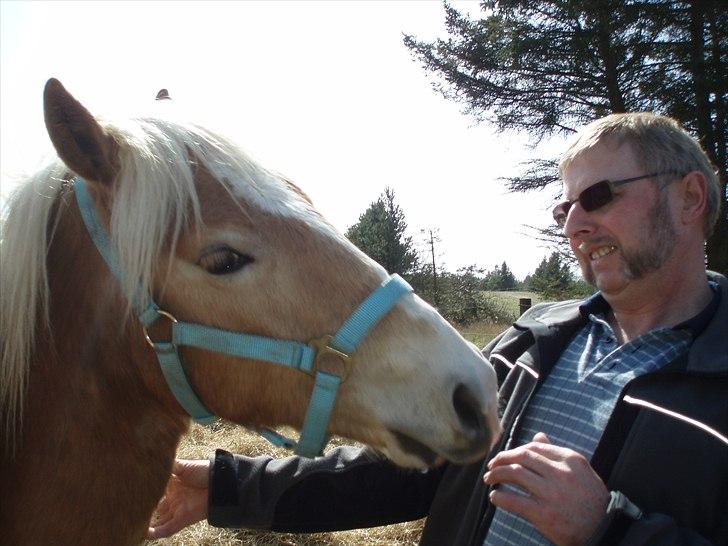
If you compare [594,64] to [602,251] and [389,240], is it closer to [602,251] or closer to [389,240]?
[602,251]

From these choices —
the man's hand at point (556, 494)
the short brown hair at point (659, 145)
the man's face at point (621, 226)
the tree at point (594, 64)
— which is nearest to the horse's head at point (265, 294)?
the man's hand at point (556, 494)

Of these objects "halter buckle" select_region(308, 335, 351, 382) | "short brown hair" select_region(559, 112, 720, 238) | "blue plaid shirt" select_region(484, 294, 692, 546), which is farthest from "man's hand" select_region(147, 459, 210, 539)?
"short brown hair" select_region(559, 112, 720, 238)

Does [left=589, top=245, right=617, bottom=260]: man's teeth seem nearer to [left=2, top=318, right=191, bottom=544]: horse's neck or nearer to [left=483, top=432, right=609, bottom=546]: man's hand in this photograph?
[left=483, top=432, right=609, bottom=546]: man's hand

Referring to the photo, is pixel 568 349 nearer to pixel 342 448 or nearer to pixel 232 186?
pixel 342 448

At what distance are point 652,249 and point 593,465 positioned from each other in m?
0.83

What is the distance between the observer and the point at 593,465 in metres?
1.48

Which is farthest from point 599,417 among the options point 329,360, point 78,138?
point 78,138

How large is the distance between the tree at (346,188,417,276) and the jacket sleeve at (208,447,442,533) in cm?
1821

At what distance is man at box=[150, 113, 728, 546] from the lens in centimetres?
129

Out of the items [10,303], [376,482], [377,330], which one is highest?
[377,330]

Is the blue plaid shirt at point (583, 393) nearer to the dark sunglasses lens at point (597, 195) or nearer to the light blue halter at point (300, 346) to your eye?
the dark sunglasses lens at point (597, 195)

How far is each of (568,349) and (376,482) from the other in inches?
37.8

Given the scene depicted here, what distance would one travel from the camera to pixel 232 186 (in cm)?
144

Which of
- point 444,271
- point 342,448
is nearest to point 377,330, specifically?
point 342,448
